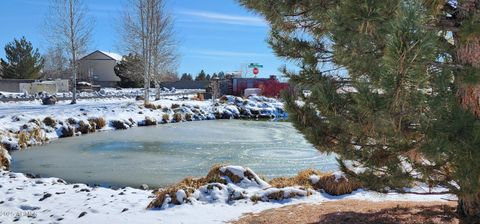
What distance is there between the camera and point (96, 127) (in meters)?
19.8

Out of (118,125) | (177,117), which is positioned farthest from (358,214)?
(177,117)

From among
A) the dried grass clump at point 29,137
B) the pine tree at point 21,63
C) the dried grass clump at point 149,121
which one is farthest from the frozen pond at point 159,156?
the pine tree at point 21,63

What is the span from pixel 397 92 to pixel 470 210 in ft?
6.84

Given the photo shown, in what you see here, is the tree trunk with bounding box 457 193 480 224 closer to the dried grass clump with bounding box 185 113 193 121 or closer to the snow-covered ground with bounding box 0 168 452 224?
the snow-covered ground with bounding box 0 168 452 224

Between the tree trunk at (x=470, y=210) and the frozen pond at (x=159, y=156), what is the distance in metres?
4.09

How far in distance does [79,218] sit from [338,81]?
374cm

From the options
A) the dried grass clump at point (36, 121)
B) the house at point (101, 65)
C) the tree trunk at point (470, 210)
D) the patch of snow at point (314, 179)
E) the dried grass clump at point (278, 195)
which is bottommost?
the dried grass clump at point (36, 121)

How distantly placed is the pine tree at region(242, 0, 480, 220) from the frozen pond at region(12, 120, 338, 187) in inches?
173

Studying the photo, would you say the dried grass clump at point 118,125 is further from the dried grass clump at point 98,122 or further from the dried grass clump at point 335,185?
the dried grass clump at point 335,185

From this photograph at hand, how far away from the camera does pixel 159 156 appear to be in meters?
12.8

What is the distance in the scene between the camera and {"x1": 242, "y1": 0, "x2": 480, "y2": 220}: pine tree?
8.45 feet

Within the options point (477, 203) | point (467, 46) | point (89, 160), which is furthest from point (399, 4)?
point (89, 160)

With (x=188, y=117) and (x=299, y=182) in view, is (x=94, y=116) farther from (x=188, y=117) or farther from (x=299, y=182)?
(x=299, y=182)

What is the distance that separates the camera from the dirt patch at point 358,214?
4629mm
